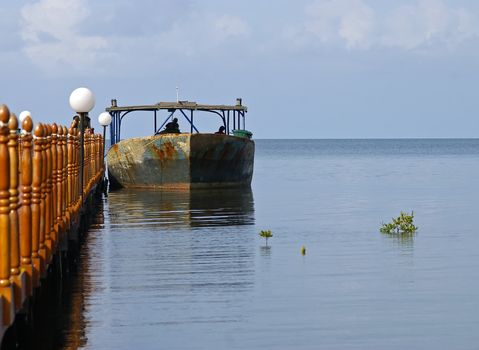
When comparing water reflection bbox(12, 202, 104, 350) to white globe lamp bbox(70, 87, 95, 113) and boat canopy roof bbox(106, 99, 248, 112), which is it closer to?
white globe lamp bbox(70, 87, 95, 113)

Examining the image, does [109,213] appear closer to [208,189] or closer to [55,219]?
[208,189]

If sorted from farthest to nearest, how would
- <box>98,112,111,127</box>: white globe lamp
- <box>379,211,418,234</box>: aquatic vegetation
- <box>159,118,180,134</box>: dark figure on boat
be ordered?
<box>98,112,111,127</box>: white globe lamp
<box>159,118,180,134</box>: dark figure on boat
<box>379,211,418,234</box>: aquatic vegetation

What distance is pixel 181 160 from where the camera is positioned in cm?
3562

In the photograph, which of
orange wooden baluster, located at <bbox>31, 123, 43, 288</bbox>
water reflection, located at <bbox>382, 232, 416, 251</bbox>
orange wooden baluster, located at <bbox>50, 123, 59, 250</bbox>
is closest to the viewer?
orange wooden baluster, located at <bbox>31, 123, 43, 288</bbox>

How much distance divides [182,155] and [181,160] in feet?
1.14

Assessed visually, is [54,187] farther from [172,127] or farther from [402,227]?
[172,127]

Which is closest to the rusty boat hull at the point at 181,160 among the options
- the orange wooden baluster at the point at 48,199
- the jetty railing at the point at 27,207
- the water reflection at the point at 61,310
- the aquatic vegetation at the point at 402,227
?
the aquatic vegetation at the point at 402,227

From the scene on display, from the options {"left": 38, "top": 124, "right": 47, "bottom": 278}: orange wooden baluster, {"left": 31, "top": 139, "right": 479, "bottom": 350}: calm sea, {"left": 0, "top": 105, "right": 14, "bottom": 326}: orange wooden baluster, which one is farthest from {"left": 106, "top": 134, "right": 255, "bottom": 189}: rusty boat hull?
{"left": 0, "top": 105, "right": 14, "bottom": 326}: orange wooden baluster

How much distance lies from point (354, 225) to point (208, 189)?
47.1 ft

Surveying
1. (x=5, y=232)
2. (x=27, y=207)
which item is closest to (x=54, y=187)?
(x=27, y=207)

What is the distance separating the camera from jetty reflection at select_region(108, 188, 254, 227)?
23.3 metres

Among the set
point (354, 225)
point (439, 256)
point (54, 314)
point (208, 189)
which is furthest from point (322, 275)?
point (208, 189)

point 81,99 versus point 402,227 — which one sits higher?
point 81,99

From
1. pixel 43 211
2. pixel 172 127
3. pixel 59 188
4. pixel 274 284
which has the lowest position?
pixel 274 284
